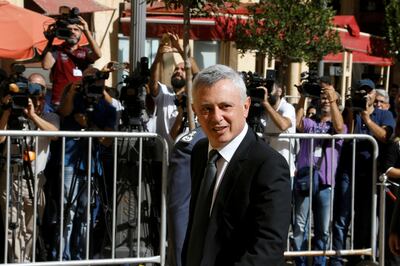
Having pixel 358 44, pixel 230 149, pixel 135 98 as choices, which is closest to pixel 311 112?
pixel 135 98

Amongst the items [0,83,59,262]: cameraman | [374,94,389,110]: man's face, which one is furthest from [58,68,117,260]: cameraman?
[374,94,389,110]: man's face

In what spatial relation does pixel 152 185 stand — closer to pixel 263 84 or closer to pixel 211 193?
pixel 263 84

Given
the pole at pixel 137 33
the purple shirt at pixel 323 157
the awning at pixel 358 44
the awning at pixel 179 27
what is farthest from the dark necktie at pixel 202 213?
the awning at pixel 358 44

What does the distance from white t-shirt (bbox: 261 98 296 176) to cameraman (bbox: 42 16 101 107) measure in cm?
182

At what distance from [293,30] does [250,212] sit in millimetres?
12298

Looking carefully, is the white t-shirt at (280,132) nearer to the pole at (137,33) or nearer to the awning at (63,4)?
the pole at (137,33)

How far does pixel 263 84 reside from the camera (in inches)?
345

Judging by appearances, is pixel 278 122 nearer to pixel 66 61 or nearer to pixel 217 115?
pixel 66 61

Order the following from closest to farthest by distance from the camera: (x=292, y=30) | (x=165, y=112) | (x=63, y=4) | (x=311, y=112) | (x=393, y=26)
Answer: (x=165, y=112)
(x=311, y=112)
(x=63, y=4)
(x=292, y=30)
(x=393, y=26)

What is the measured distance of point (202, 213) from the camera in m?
4.82

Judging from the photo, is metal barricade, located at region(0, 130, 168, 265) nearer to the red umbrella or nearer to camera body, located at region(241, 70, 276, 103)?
camera body, located at region(241, 70, 276, 103)

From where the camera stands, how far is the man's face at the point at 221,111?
4.75 m

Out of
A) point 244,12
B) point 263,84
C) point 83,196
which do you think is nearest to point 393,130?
point 263,84

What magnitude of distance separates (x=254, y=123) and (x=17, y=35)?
348 centimetres
